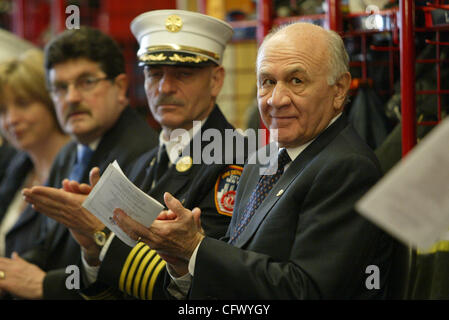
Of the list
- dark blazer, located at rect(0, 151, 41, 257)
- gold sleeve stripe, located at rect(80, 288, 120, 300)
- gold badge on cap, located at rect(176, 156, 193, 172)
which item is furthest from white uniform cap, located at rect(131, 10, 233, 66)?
dark blazer, located at rect(0, 151, 41, 257)

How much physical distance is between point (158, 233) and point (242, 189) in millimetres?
397

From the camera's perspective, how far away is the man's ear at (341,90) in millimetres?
1917

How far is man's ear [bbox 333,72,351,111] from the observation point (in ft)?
6.29

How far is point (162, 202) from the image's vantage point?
89.6 inches

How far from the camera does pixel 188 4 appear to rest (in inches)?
249

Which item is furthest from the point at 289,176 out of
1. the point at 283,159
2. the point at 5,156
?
the point at 5,156

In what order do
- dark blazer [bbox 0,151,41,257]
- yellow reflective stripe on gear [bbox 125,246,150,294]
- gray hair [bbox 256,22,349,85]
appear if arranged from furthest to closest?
dark blazer [bbox 0,151,41,257], yellow reflective stripe on gear [bbox 125,246,150,294], gray hair [bbox 256,22,349,85]

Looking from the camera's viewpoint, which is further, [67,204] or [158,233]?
[67,204]

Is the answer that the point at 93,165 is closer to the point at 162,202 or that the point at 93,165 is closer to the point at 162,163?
the point at 162,163

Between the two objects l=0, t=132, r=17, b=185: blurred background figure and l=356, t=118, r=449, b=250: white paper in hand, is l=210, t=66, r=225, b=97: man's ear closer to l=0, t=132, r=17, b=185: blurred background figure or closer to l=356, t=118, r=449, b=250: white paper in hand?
l=356, t=118, r=449, b=250: white paper in hand

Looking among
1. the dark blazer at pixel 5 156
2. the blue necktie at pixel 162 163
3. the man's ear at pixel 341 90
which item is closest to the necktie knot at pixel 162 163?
the blue necktie at pixel 162 163

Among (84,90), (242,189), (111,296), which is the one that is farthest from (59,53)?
(242,189)

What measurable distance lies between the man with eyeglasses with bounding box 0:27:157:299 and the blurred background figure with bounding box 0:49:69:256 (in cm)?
56
